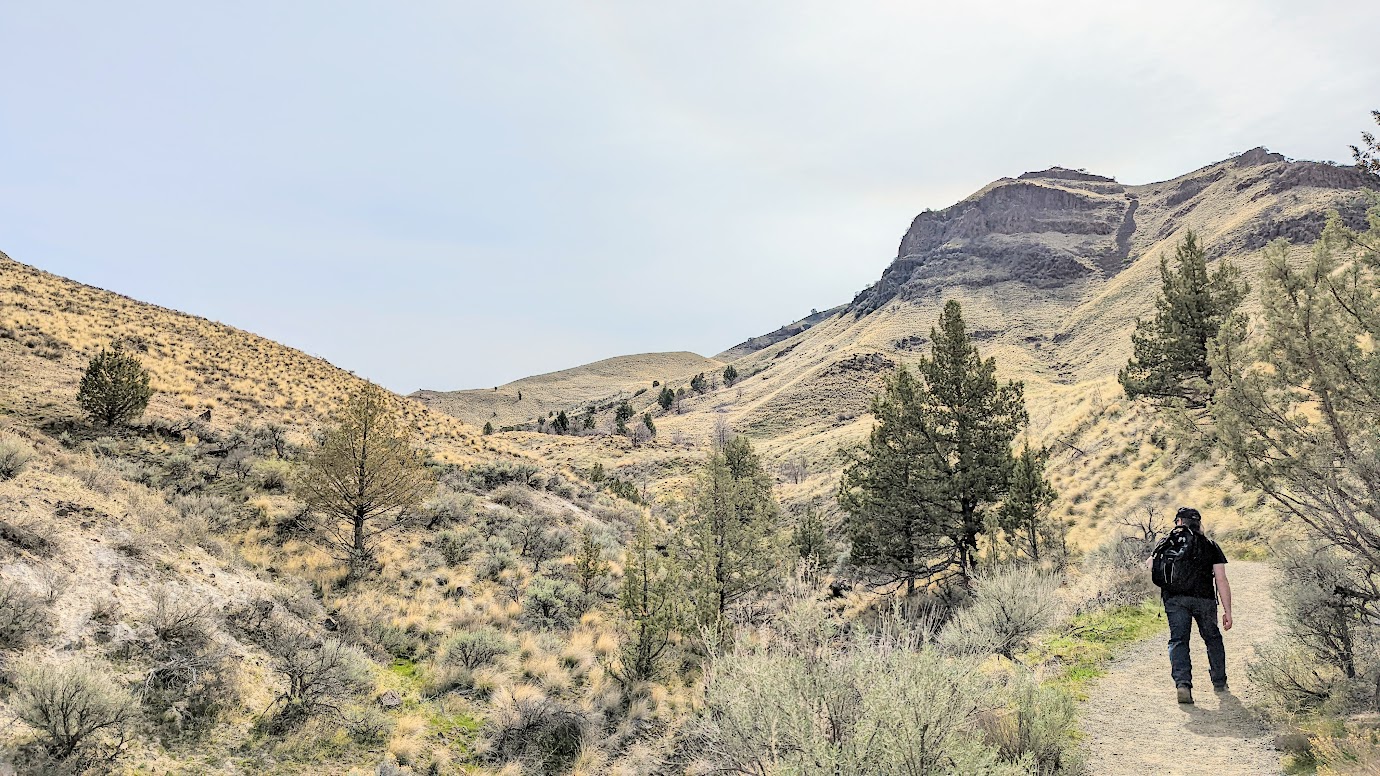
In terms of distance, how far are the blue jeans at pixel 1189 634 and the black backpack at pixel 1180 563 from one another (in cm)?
15

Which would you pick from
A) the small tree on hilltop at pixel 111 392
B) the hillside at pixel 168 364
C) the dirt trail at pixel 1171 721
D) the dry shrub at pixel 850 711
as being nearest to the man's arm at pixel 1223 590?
the dirt trail at pixel 1171 721

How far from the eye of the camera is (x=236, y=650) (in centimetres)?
844

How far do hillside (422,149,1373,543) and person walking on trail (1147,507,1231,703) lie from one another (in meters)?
3.82

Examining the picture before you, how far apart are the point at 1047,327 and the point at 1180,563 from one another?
11816cm

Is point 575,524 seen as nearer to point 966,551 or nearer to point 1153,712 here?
point 966,551

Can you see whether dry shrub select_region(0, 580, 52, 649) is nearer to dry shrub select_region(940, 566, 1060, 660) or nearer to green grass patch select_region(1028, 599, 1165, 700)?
dry shrub select_region(940, 566, 1060, 660)

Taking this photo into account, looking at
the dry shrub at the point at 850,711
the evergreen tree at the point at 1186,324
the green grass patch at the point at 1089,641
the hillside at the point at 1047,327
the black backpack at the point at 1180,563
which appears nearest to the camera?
the dry shrub at the point at 850,711

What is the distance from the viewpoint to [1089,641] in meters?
9.43

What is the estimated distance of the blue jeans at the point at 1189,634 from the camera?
6.30 m

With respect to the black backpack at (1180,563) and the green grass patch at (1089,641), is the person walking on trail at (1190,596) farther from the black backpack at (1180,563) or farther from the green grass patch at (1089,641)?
the green grass patch at (1089,641)

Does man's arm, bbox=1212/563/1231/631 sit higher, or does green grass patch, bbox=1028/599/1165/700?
man's arm, bbox=1212/563/1231/631

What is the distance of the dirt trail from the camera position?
4984 mm

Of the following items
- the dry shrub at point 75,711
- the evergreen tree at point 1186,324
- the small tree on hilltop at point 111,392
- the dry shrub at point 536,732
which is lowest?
the dry shrub at point 536,732

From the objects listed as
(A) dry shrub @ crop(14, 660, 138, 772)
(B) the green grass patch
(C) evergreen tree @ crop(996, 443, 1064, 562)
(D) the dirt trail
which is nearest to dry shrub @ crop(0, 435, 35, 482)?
(A) dry shrub @ crop(14, 660, 138, 772)
